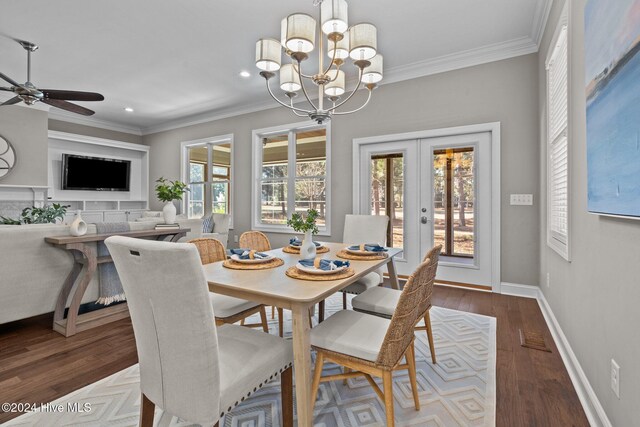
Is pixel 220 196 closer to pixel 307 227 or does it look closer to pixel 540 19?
pixel 307 227

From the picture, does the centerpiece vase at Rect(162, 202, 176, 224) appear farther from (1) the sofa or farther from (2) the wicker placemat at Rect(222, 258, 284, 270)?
(2) the wicker placemat at Rect(222, 258, 284, 270)

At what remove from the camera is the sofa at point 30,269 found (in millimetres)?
2293

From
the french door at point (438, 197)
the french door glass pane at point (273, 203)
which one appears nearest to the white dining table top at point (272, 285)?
the french door at point (438, 197)

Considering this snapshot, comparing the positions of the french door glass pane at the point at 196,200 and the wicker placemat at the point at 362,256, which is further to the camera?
the french door glass pane at the point at 196,200

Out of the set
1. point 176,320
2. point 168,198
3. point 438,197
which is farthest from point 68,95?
point 438,197

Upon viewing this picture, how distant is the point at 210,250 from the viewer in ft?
7.13

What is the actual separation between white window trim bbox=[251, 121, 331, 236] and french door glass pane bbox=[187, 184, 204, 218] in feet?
5.06

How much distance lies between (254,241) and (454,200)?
2488mm

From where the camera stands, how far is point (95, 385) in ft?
5.84

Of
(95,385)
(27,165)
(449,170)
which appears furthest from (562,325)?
(27,165)

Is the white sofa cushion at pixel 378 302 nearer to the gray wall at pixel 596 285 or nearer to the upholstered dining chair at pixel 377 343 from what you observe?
the upholstered dining chair at pixel 377 343

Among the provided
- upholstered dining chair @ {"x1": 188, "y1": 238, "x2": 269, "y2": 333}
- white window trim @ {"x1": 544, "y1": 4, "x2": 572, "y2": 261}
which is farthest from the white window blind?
upholstered dining chair @ {"x1": 188, "y1": 238, "x2": 269, "y2": 333}

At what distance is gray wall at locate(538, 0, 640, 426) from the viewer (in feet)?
3.71

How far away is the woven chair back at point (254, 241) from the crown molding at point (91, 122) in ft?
18.6
